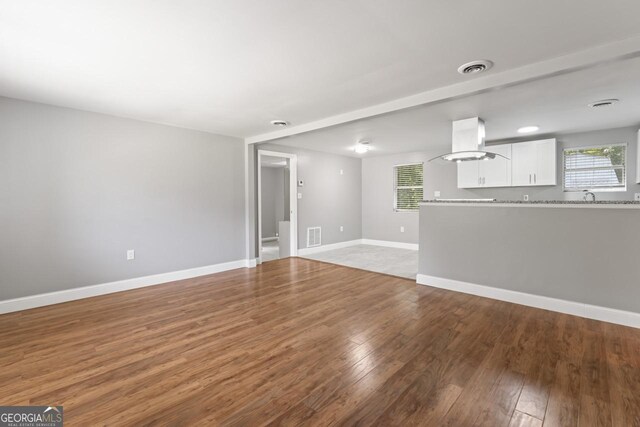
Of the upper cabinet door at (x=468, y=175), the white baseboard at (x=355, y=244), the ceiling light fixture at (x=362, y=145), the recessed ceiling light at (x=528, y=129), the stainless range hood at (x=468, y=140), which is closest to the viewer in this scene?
the stainless range hood at (x=468, y=140)

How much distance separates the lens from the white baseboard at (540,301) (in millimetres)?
2807

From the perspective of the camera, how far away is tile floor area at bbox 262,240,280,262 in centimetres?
627

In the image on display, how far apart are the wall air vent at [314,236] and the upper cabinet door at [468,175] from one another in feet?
10.5

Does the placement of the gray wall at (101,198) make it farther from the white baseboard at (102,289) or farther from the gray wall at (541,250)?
the gray wall at (541,250)

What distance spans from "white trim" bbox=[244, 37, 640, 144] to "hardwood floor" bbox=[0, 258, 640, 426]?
7.35 ft

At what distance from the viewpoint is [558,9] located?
1.71 meters

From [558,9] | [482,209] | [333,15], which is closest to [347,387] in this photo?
[333,15]

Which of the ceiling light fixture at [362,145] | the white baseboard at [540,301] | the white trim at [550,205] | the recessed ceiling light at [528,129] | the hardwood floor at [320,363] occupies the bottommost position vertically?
the hardwood floor at [320,363]

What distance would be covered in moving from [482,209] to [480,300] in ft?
3.77

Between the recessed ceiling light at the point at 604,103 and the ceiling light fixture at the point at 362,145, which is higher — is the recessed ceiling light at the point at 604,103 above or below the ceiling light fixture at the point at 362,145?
below

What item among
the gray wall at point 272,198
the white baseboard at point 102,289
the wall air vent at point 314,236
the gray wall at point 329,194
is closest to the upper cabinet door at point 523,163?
the gray wall at point 329,194

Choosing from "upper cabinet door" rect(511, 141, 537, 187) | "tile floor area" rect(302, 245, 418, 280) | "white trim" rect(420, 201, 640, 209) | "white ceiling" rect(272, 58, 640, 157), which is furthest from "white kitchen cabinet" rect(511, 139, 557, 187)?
"tile floor area" rect(302, 245, 418, 280)

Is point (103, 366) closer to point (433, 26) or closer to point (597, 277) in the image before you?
point (433, 26)

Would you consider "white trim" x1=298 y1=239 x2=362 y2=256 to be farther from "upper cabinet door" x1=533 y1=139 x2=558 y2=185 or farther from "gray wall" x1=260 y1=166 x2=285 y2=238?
"upper cabinet door" x1=533 y1=139 x2=558 y2=185
